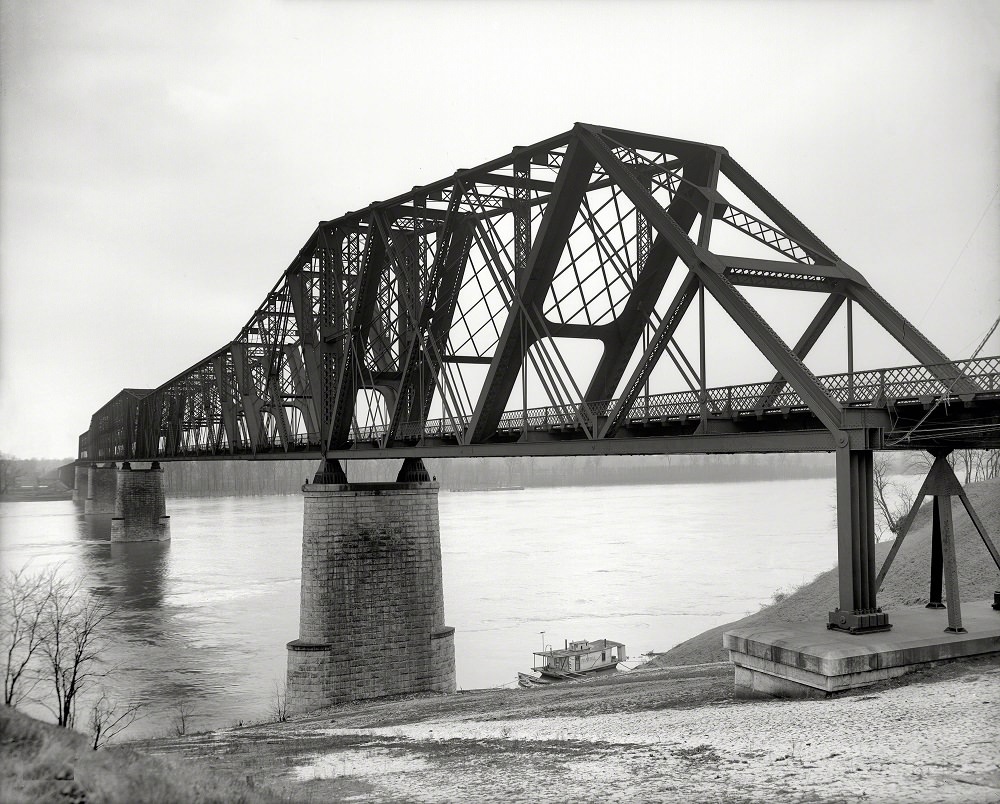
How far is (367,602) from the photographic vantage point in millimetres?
30391

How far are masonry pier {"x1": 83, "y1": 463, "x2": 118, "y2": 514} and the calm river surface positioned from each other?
19.3m

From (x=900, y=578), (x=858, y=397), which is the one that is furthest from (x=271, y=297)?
(x=858, y=397)

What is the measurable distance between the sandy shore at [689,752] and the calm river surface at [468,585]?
17.7 meters

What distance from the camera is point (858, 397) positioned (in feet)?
49.3

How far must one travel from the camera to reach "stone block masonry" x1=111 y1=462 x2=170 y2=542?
309 ft

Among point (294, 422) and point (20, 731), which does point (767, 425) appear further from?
point (294, 422)

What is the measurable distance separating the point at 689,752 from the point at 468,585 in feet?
161

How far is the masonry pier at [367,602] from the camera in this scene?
2953 centimetres

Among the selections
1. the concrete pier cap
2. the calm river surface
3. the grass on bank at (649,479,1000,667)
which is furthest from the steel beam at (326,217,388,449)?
the concrete pier cap

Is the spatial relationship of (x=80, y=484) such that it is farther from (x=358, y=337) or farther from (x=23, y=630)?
(x=358, y=337)

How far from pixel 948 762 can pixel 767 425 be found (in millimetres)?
8772

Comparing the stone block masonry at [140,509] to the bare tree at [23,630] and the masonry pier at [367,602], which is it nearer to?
the bare tree at [23,630]

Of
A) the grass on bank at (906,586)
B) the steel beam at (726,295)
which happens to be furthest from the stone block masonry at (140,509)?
the steel beam at (726,295)

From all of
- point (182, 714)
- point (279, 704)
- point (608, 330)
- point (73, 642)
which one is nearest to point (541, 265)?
point (608, 330)
